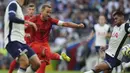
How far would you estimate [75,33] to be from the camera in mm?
27406

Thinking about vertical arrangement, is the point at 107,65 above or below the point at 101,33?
above

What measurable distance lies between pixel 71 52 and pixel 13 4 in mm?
14021

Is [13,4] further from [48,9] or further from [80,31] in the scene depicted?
[80,31]

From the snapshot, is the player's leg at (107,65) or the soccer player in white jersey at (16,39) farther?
the player's leg at (107,65)

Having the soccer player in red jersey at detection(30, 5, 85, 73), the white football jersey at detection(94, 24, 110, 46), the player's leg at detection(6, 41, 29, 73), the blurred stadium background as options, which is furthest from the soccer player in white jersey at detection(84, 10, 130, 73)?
the blurred stadium background

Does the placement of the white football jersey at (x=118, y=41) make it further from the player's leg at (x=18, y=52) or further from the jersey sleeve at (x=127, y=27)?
the player's leg at (x=18, y=52)

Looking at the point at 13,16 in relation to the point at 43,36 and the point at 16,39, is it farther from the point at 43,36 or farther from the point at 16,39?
the point at 43,36

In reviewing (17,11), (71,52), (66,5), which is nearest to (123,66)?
(17,11)

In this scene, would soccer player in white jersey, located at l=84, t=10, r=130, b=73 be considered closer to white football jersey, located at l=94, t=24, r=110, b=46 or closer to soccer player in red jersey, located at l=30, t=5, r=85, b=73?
soccer player in red jersey, located at l=30, t=5, r=85, b=73

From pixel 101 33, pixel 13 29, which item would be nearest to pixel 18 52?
pixel 13 29

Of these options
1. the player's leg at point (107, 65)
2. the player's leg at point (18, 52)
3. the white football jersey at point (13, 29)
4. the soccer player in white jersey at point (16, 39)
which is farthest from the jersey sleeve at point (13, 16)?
the player's leg at point (107, 65)

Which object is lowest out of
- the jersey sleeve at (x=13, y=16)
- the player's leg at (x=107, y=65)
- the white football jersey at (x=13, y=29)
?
the player's leg at (x=107, y=65)

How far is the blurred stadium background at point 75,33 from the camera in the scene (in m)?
26.2

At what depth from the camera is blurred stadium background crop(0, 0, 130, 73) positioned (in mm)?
26155
